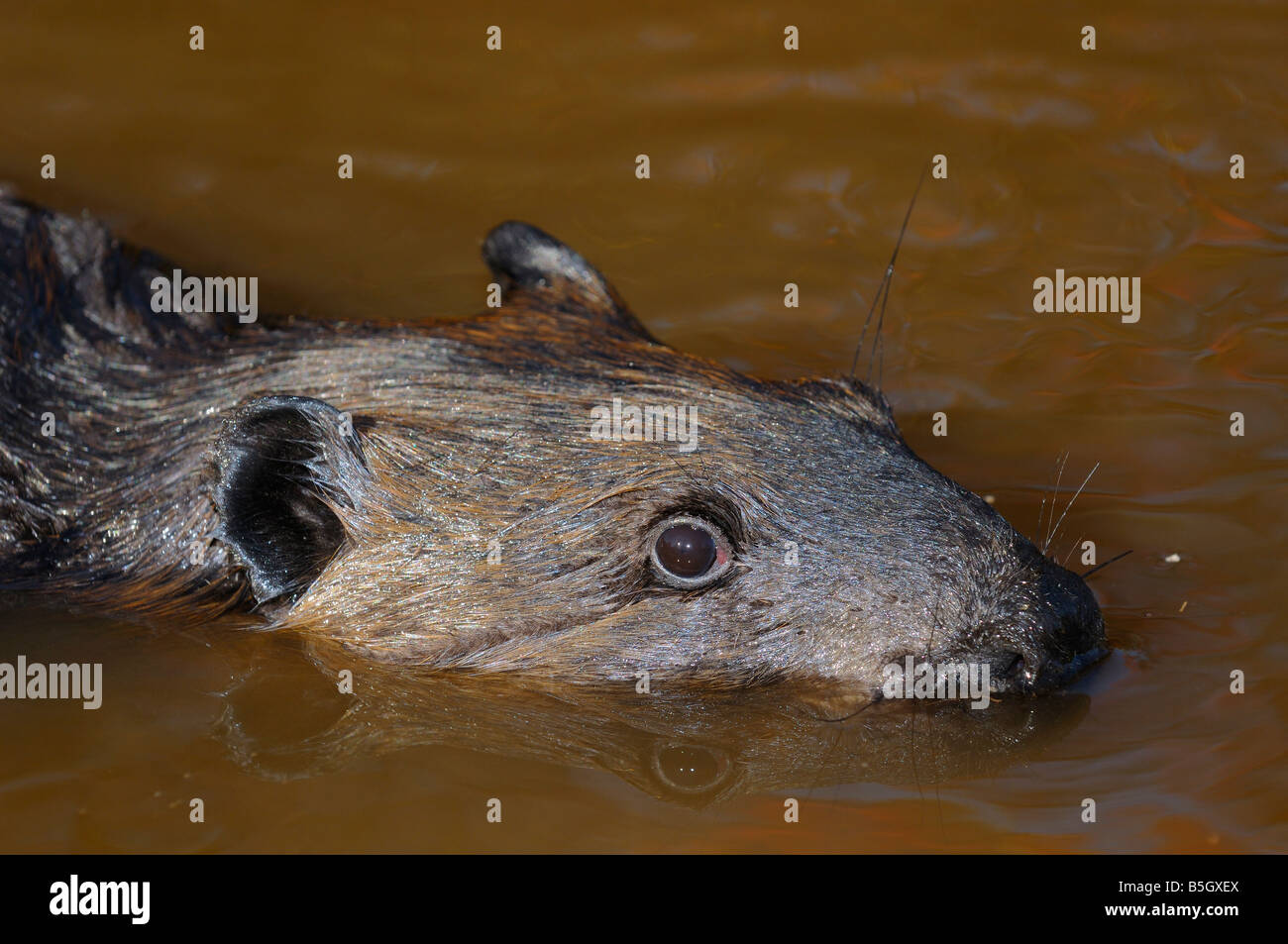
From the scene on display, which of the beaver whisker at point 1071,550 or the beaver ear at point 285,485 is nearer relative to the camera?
the beaver ear at point 285,485

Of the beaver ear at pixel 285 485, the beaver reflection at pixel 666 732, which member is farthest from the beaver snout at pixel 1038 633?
the beaver ear at pixel 285 485

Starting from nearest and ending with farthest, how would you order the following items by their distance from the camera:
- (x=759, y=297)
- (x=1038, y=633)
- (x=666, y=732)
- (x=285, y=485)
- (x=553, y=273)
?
(x=1038, y=633), (x=666, y=732), (x=285, y=485), (x=553, y=273), (x=759, y=297)

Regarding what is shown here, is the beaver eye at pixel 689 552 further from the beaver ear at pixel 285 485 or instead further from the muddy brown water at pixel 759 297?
the beaver ear at pixel 285 485

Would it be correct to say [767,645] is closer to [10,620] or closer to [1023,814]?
[1023,814]

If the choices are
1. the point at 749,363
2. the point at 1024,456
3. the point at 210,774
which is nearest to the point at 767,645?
→ the point at 210,774

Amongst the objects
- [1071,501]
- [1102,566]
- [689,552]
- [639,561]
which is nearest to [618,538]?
[639,561]

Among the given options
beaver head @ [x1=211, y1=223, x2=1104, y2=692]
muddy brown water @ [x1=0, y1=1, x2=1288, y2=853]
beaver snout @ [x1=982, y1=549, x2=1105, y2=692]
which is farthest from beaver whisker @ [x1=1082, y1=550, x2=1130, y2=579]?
beaver snout @ [x1=982, y1=549, x2=1105, y2=692]

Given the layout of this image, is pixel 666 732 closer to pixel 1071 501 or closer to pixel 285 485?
pixel 285 485
